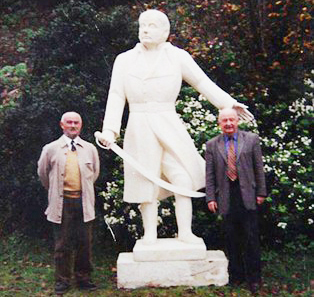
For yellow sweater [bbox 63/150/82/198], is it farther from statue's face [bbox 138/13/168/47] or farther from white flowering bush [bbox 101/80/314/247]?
white flowering bush [bbox 101/80/314/247]

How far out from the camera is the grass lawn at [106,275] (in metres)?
5.65

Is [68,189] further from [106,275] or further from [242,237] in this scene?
[242,237]

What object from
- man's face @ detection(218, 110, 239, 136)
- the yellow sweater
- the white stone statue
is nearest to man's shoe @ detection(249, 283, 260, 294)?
the white stone statue

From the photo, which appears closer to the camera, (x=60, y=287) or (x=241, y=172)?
(x=241, y=172)

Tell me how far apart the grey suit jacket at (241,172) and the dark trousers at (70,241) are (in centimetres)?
124

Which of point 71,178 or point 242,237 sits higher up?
point 71,178

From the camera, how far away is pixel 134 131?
19.2ft

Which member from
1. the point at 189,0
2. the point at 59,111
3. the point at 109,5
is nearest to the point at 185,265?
the point at 59,111

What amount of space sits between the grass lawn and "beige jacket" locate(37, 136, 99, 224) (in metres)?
0.83

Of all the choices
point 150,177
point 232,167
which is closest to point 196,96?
point 150,177

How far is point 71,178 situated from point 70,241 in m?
0.68

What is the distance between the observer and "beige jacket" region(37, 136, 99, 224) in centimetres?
552

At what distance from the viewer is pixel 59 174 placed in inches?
218

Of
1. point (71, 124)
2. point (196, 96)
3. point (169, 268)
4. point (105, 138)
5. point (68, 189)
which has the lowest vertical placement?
point (169, 268)
